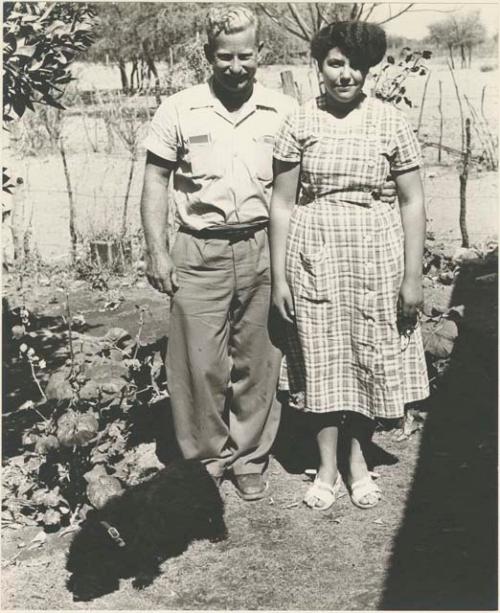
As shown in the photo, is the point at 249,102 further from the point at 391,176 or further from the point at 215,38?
the point at 391,176

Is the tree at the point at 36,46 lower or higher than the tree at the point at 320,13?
lower

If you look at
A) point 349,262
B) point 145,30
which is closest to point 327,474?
point 349,262

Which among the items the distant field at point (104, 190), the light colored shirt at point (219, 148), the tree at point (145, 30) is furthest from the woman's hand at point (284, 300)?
the tree at point (145, 30)

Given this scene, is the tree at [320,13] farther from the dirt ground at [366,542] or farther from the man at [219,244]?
the man at [219,244]

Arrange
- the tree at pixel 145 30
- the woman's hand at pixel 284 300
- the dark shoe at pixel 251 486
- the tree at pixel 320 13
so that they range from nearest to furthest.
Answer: the woman's hand at pixel 284 300 → the dark shoe at pixel 251 486 → the tree at pixel 320 13 → the tree at pixel 145 30

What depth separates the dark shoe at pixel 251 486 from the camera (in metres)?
3.73

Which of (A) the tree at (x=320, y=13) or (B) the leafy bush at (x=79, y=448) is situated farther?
(A) the tree at (x=320, y=13)

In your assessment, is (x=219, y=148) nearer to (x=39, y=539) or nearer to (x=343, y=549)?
(x=343, y=549)

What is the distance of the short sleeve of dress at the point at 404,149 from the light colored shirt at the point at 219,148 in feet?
1.66

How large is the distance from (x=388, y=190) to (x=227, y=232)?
0.69 m

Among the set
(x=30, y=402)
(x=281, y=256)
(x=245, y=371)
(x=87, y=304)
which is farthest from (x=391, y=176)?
(x=87, y=304)

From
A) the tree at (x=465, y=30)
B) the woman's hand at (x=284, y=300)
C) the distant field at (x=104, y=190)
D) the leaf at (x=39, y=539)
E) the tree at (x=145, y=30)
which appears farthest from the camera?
the tree at (x=145, y=30)

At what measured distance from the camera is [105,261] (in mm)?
7566

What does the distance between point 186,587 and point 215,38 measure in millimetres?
2145
